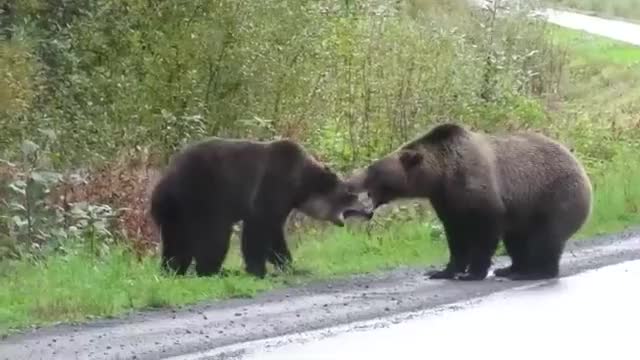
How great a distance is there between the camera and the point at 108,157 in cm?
1652

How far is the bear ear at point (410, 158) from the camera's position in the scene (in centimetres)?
1338

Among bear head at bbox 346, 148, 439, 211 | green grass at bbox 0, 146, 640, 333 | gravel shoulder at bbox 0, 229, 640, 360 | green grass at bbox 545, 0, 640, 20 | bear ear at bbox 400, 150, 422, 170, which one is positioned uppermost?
green grass at bbox 545, 0, 640, 20

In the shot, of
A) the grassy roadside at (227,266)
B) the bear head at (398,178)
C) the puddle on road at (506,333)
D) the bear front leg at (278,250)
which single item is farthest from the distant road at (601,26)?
the puddle on road at (506,333)

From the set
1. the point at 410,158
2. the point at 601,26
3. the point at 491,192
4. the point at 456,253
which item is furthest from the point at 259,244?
the point at 601,26

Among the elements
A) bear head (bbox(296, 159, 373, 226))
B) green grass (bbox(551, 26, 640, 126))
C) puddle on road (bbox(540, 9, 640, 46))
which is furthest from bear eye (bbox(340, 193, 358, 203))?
puddle on road (bbox(540, 9, 640, 46))

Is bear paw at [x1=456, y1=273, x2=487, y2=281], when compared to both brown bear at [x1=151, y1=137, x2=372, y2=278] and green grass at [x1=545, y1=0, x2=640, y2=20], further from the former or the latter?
green grass at [x1=545, y1=0, x2=640, y2=20]

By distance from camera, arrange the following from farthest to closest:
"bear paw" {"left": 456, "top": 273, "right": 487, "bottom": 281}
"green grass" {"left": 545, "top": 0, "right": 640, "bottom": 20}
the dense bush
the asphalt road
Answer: "green grass" {"left": 545, "top": 0, "right": 640, "bottom": 20}, the dense bush, "bear paw" {"left": 456, "top": 273, "right": 487, "bottom": 281}, the asphalt road

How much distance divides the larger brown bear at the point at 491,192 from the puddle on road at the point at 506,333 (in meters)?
0.96

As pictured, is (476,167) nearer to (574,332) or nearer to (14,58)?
(574,332)

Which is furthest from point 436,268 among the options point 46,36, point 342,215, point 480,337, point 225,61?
point 46,36

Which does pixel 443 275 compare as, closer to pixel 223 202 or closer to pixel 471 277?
pixel 471 277

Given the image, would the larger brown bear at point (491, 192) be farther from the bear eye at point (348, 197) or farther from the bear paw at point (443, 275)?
the bear eye at point (348, 197)

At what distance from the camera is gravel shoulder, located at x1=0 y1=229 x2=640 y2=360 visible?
29.4 ft

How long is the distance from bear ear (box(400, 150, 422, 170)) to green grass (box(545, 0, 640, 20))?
4235 cm
